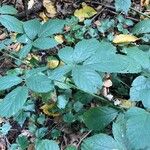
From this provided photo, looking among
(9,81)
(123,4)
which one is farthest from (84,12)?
(9,81)

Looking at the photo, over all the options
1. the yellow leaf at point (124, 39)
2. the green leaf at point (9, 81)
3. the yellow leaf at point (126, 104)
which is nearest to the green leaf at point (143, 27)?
the yellow leaf at point (124, 39)

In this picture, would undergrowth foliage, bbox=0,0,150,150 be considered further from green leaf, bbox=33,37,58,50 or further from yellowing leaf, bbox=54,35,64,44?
yellowing leaf, bbox=54,35,64,44

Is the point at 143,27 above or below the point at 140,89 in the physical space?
below

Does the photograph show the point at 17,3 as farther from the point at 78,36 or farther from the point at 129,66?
the point at 129,66

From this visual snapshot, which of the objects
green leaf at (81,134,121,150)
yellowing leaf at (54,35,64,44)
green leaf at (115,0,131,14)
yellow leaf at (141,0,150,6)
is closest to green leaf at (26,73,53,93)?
green leaf at (81,134,121,150)

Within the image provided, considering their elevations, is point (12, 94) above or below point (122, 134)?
above

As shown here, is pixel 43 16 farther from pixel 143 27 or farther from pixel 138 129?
pixel 138 129

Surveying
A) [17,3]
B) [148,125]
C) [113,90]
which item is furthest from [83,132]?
[17,3]
